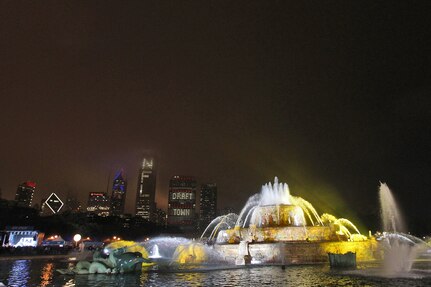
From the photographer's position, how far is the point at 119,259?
23750 mm

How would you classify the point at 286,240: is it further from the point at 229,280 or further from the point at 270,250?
the point at 229,280

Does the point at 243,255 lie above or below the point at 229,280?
above

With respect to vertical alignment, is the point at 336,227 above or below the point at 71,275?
above

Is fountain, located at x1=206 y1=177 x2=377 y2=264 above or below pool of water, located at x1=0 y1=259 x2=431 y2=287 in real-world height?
above

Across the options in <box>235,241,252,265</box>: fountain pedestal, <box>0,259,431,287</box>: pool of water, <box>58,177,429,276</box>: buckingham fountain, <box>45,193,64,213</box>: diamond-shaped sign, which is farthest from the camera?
<box>45,193,64,213</box>: diamond-shaped sign

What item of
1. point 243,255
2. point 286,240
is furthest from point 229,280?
point 286,240

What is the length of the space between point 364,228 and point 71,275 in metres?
88.3

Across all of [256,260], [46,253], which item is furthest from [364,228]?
[46,253]

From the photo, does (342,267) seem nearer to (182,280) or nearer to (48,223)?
(182,280)

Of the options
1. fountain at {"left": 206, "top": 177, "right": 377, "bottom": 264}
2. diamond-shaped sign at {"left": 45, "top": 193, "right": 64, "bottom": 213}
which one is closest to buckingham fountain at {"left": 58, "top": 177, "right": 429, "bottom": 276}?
fountain at {"left": 206, "top": 177, "right": 377, "bottom": 264}

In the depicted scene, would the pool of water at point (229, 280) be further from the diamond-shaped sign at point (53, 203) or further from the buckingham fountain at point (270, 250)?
the diamond-shaped sign at point (53, 203)

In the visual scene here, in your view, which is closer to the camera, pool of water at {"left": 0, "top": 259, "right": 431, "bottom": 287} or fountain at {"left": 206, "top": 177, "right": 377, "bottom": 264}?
pool of water at {"left": 0, "top": 259, "right": 431, "bottom": 287}

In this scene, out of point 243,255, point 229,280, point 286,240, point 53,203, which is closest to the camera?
point 229,280

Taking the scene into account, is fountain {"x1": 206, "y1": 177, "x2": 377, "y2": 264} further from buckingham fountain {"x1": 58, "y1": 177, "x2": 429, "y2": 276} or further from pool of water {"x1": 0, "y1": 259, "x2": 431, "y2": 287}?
pool of water {"x1": 0, "y1": 259, "x2": 431, "y2": 287}
